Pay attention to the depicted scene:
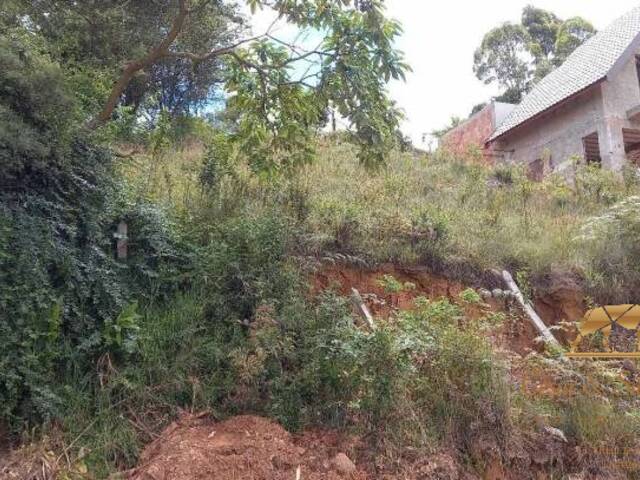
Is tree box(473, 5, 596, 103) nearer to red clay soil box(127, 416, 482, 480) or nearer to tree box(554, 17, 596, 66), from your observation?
tree box(554, 17, 596, 66)

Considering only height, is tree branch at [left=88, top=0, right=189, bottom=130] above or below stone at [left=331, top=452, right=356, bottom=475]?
above

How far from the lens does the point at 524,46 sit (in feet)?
90.1

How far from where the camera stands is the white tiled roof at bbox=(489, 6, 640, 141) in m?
14.8

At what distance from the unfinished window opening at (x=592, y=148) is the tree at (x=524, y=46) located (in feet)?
40.2

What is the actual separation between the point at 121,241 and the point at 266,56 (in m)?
2.63

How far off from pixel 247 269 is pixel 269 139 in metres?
2.31

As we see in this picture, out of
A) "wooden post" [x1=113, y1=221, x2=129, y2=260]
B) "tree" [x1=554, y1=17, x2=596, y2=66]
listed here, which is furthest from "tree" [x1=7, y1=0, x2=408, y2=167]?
"tree" [x1=554, y1=17, x2=596, y2=66]

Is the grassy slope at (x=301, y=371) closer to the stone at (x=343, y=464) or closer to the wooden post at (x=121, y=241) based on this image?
the stone at (x=343, y=464)

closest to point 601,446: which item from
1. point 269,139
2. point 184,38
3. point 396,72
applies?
point 396,72

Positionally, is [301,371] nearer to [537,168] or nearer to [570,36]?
[537,168]

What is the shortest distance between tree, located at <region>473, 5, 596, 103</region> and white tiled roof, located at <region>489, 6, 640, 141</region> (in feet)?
29.8

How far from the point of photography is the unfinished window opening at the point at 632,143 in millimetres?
14508

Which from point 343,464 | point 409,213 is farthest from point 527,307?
point 343,464

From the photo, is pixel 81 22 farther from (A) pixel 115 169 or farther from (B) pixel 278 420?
(B) pixel 278 420
